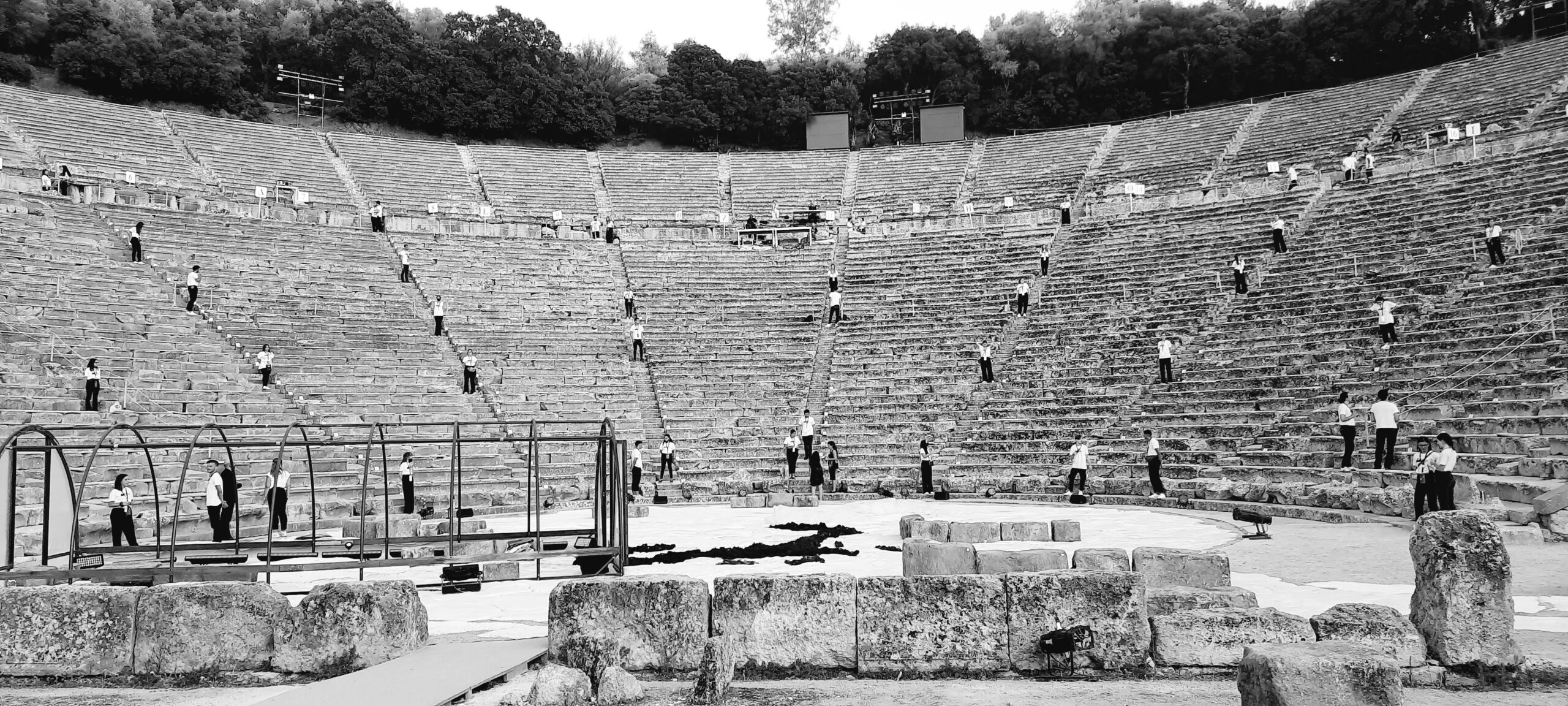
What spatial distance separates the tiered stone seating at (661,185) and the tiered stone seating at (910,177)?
19.6 ft

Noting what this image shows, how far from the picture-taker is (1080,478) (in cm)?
1695

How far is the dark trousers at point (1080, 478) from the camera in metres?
16.8

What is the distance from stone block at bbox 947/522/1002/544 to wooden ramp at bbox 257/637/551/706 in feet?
23.1

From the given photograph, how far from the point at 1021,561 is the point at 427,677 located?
558cm

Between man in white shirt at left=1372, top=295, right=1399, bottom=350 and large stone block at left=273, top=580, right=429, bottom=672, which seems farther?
man in white shirt at left=1372, top=295, right=1399, bottom=350

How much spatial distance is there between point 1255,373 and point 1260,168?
15.0m

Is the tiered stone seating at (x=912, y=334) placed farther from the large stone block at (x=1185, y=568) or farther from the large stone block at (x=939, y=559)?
the large stone block at (x=1185, y=568)

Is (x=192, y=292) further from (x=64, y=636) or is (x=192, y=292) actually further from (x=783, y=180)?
(x=783, y=180)

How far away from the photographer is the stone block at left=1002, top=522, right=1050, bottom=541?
1215cm

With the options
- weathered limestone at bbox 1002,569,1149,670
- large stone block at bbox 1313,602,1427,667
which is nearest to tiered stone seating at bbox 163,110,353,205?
weathered limestone at bbox 1002,569,1149,670

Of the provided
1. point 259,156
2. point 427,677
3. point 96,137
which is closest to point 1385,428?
point 427,677

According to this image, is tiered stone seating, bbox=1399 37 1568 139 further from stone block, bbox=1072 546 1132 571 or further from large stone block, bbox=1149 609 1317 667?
large stone block, bbox=1149 609 1317 667

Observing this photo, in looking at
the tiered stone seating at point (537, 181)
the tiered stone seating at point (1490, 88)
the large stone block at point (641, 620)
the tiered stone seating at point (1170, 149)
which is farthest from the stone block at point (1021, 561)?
the tiered stone seating at point (537, 181)

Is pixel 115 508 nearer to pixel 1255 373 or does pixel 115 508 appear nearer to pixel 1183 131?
pixel 1255 373
